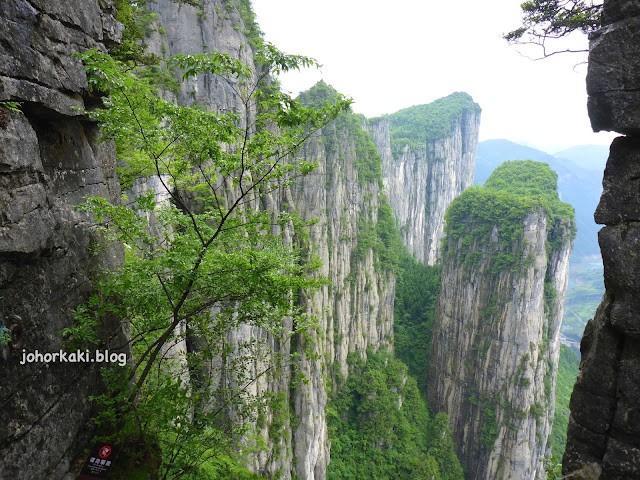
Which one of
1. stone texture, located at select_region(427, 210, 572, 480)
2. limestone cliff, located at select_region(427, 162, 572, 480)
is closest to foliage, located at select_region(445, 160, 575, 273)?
limestone cliff, located at select_region(427, 162, 572, 480)

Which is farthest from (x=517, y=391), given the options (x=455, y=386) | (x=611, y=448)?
(x=611, y=448)

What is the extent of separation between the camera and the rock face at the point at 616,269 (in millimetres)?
4176

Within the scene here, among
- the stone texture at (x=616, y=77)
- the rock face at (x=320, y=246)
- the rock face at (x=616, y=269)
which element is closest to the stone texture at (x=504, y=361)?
the rock face at (x=320, y=246)

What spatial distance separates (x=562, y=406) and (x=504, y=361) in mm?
12136

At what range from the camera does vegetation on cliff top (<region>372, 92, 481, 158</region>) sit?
210ft

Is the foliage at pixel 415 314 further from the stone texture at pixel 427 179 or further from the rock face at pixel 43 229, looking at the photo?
the rock face at pixel 43 229

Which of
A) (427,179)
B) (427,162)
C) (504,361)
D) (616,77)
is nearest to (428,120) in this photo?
(427,162)

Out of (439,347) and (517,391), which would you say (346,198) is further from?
(517,391)

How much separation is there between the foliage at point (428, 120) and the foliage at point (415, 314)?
22772 mm

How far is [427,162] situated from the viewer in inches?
2566

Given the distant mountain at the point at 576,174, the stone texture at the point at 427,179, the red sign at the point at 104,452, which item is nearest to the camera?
the red sign at the point at 104,452

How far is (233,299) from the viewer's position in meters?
5.07

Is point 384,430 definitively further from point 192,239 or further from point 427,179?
point 427,179

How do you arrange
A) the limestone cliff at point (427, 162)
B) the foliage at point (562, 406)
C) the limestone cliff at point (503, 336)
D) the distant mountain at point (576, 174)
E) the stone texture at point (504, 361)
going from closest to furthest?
the stone texture at point (504, 361) → the limestone cliff at point (503, 336) → the foliage at point (562, 406) → the limestone cliff at point (427, 162) → the distant mountain at point (576, 174)
